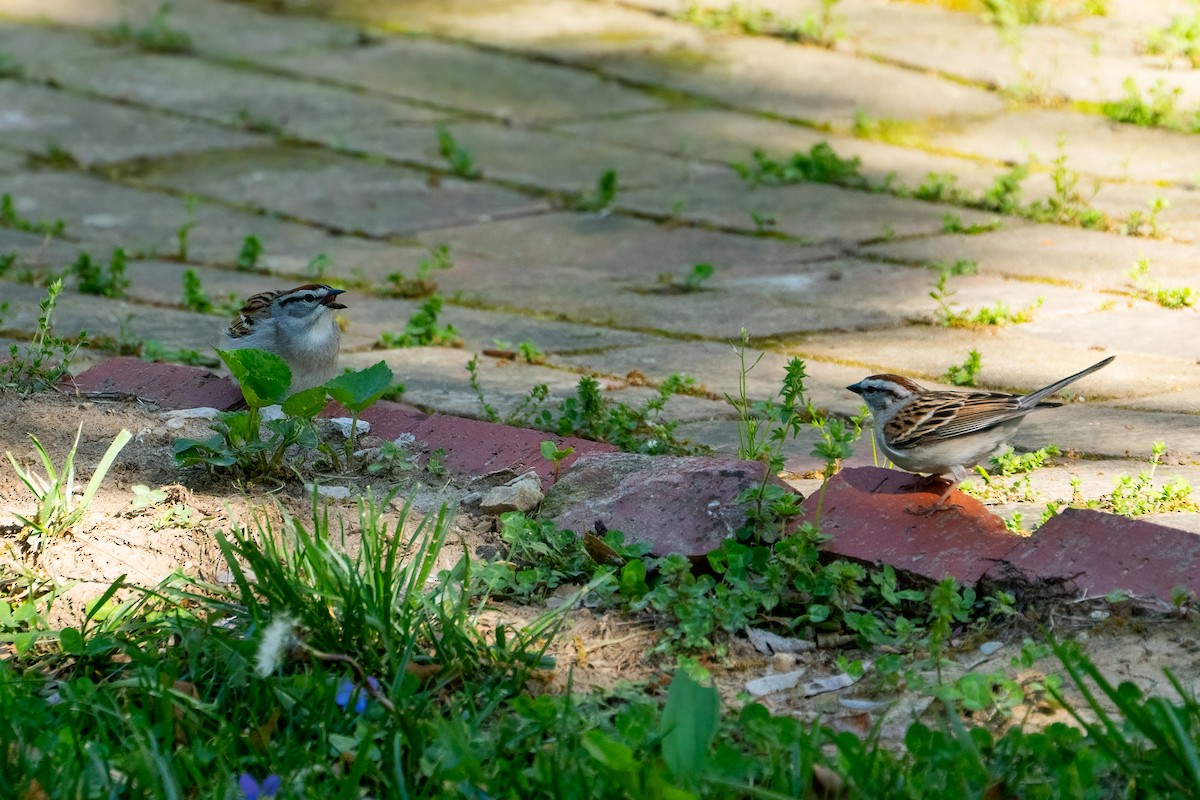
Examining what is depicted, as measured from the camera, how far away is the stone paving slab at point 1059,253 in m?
5.66

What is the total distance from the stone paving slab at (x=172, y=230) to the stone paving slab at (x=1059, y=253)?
2.05m

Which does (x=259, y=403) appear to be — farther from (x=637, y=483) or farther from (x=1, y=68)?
(x=1, y=68)

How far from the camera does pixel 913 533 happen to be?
315cm

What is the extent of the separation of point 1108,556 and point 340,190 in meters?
4.98

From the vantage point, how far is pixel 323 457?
12.2 feet

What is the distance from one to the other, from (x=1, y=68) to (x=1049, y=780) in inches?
329

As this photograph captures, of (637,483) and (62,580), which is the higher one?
(637,483)

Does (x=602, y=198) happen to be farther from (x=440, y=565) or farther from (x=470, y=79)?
(x=440, y=565)

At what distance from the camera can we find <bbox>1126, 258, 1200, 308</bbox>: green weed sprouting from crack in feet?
17.2

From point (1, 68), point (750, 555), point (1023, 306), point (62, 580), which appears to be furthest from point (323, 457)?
point (1, 68)

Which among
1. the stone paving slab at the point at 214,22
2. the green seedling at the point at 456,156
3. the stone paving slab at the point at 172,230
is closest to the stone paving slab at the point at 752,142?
the green seedling at the point at 456,156

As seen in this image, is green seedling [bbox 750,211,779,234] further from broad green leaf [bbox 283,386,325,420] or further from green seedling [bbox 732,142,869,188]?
broad green leaf [bbox 283,386,325,420]

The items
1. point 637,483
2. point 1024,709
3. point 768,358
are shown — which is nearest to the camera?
point 1024,709

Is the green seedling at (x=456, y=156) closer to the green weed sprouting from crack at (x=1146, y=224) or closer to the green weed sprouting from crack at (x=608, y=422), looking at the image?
the green weed sprouting from crack at (x=1146, y=224)
